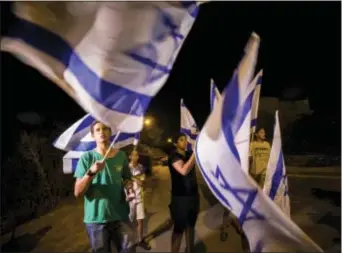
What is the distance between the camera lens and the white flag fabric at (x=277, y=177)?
5.35 ft

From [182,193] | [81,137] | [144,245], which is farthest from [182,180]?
[81,137]

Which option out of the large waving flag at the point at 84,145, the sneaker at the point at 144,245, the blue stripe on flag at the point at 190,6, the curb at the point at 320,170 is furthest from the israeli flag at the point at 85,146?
the curb at the point at 320,170

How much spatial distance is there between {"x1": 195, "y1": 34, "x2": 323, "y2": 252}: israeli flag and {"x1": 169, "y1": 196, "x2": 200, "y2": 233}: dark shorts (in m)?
0.12

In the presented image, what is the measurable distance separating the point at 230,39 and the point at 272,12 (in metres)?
0.17

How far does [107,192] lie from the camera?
5.25ft

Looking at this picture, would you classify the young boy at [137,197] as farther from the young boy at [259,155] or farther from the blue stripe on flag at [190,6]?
the blue stripe on flag at [190,6]

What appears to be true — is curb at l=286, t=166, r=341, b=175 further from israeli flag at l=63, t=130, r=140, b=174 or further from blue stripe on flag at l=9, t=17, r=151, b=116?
blue stripe on flag at l=9, t=17, r=151, b=116

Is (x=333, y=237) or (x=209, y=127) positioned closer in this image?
(x=209, y=127)

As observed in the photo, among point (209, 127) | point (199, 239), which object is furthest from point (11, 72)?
point (199, 239)

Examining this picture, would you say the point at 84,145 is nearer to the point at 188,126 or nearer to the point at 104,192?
the point at 104,192

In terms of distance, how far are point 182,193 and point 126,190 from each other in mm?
196

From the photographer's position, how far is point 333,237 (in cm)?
162

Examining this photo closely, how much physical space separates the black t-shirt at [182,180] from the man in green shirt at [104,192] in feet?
0.51

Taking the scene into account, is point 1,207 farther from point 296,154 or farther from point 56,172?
point 296,154
